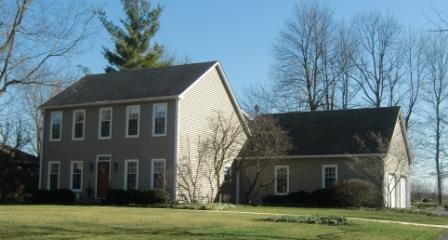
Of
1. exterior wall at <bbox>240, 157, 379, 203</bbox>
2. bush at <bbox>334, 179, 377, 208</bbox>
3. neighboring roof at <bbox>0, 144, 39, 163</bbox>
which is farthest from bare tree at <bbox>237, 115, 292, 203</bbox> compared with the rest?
neighboring roof at <bbox>0, 144, 39, 163</bbox>

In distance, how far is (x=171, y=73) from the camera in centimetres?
3419

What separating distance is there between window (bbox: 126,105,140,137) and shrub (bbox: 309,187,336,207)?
9852 mm

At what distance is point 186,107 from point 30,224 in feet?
52.6

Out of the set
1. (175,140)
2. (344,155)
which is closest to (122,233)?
(175,140)

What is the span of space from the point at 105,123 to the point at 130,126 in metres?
1.78

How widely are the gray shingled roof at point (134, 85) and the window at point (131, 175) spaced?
11.5 feet

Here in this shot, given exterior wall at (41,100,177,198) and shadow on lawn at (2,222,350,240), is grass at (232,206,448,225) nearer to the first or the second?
exterior wall at (41,100,177,198)

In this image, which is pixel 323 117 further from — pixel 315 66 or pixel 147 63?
pixel 147 63

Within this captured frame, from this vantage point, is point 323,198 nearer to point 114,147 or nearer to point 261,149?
point 261,149

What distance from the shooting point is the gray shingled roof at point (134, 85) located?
32062 millimetres

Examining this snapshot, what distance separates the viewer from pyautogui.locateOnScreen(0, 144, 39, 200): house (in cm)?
3600

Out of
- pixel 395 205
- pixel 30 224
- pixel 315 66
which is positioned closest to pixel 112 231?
pixel 30 224

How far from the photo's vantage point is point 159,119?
3136 centimetres

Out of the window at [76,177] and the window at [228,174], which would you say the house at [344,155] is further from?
the window at [76,177]
